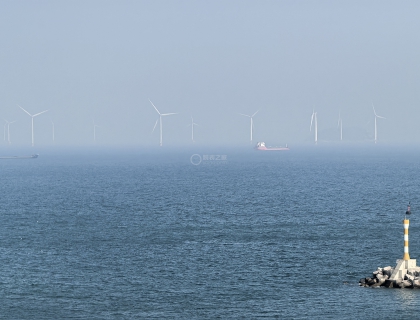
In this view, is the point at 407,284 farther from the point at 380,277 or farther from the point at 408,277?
the point at 380,277

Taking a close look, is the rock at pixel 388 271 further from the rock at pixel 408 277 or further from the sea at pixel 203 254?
the sea at pixel 203 254

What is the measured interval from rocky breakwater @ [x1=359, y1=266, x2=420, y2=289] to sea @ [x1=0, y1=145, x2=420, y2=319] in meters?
0.71

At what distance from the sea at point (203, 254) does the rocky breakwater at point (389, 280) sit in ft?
2.32

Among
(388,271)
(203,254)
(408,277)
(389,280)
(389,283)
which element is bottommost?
(203,254)

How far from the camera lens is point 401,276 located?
5481 cm

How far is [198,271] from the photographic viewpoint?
2501 inches

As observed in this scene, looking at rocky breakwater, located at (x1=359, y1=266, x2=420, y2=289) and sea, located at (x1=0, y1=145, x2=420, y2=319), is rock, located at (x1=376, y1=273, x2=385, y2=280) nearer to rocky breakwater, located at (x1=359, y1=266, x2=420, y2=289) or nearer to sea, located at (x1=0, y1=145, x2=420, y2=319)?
rocky breakwater, located at (x1=359, y1=266, x2=420, y2=289)

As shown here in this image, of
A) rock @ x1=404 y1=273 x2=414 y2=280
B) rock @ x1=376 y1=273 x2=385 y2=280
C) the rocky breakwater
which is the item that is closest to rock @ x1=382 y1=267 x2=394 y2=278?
the rocky breakwater

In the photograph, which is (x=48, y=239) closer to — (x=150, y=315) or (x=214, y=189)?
(x=150, y=315)

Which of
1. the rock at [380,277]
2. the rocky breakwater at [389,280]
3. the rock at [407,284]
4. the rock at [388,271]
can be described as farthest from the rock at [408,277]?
the rock at [380,277]

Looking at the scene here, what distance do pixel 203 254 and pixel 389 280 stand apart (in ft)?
69.1

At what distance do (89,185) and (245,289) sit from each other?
112 meters

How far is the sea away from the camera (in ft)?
170

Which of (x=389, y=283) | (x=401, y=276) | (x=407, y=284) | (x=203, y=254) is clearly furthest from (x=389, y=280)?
(x=203, y=254)
